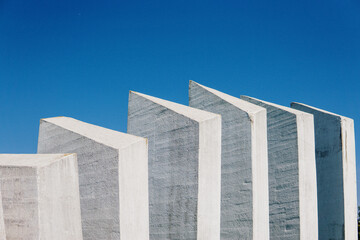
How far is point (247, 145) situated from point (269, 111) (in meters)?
2.58

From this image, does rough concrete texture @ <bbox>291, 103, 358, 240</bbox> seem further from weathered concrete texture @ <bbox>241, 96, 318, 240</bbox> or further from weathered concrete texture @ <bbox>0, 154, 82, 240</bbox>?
weathered concrete texture @ <bbox>0, 154, 82, 240</bbox>

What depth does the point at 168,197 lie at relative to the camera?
1024 centimetres

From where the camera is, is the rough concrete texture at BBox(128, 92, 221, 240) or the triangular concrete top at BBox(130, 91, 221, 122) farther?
the triangular concrete top at BBox(130, 91, 221, 122)

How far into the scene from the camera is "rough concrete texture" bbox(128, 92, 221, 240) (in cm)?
979

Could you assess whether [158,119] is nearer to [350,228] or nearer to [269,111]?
[269,111]

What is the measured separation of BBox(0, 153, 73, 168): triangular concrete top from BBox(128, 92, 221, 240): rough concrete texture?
270 cm

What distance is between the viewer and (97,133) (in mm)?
9539

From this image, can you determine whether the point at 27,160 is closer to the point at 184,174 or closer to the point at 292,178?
the point at 184,174

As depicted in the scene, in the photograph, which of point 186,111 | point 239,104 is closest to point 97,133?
point 186,111

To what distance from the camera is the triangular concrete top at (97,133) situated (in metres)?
8.88

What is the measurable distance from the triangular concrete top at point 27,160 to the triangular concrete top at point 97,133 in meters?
1.09

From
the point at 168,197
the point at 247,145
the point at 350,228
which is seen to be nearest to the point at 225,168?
the point at 247,145

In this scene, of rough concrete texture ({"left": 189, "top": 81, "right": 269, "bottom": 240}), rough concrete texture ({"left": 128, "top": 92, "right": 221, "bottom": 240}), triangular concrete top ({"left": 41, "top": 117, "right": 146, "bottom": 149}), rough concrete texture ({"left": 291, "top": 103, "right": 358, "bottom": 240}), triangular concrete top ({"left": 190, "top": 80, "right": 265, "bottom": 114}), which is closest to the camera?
triangular concrete top ({"left": 41, "top": 117, "right": 146, "bottom": 149})

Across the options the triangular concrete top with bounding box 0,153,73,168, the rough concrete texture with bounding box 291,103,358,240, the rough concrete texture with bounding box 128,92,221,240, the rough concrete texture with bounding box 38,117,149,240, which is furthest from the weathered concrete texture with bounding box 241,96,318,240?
the triangular concrete top with bounding box 0,153,73,168
